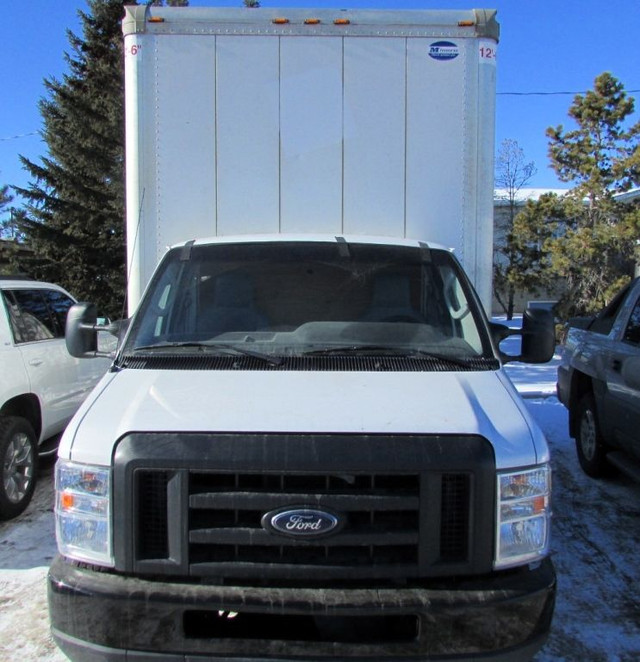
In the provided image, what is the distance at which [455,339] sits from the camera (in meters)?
3.44

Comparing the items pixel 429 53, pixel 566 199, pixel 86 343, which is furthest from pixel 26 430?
pixel 566 199

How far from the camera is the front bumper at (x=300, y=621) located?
2312 millimetres

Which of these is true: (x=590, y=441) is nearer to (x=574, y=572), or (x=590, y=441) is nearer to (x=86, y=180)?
(x=574, y=572)

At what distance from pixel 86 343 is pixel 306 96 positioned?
211 cm

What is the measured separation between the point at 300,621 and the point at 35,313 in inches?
165

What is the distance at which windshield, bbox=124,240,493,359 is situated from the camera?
3.33 meters

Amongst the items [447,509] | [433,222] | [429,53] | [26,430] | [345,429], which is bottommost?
[26,430]

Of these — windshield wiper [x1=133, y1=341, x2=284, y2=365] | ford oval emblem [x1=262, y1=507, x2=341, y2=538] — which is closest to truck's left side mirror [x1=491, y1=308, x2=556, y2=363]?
windshield wiper [x1=133, y1=341, x2=284, y2=365]

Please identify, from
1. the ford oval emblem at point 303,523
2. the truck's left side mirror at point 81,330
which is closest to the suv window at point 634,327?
the ford oval emblem at point 303,523

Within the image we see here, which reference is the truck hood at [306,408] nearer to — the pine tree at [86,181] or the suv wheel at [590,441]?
the suv wheel at [590,441]

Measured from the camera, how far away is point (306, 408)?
2.60m

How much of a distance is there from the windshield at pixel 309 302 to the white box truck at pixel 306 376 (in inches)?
0.6

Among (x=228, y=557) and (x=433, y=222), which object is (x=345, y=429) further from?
(x=433, y=222)

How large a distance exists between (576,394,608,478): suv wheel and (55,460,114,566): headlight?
14.9 ft
